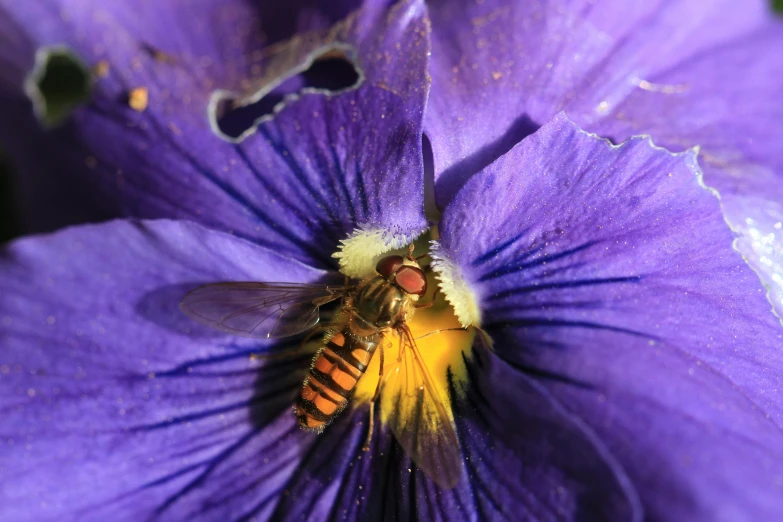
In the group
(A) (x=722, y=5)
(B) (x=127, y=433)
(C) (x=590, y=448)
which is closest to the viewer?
(C) (x=590, y=448)

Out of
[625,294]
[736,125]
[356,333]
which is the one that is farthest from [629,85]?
[356,333]

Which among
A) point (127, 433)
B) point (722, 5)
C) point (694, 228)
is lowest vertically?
point (127, 433)

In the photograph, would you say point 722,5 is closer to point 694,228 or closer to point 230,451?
point 694,228

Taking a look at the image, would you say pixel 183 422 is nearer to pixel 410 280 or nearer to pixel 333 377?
pixel 333 377

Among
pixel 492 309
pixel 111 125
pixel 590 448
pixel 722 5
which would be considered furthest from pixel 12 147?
pixel 722 5

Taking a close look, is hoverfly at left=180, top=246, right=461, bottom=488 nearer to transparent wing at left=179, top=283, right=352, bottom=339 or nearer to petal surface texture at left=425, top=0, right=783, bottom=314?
transparent wing at left=179, top=283, right=352, bottom=339

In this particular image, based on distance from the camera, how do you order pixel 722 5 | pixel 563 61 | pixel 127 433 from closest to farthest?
pixel 127 433 < pixel 563 61 < pixel 722 5
